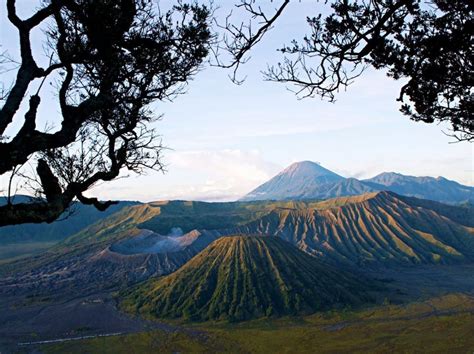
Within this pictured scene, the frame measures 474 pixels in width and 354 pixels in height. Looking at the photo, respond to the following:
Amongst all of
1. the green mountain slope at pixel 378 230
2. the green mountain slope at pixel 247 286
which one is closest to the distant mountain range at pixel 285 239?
the green mountain slope at pixel 378 230

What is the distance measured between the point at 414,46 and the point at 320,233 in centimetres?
14901

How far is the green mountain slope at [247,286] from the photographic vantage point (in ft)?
276

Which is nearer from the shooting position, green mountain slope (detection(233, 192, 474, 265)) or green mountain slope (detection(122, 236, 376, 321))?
green mountain slope (detection(122, 236, 376, 321))

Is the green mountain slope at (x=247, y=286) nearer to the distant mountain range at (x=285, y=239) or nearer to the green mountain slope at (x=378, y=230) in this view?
the distant mountain range at (x=285, y=239)

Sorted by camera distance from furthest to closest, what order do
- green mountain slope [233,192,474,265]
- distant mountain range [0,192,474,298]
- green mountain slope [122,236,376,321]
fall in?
green mountain slope [233,192,474,265]
distant mountain range [0,192,474,298]
green mountain slope [122,236,376,321]

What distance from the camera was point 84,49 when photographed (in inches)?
334

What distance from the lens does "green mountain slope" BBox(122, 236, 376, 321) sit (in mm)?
84125

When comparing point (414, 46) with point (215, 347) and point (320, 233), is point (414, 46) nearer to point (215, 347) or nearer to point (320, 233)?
point (215, 347)

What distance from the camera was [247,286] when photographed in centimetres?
9144

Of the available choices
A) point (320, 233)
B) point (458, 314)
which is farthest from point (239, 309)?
point (320, 233)

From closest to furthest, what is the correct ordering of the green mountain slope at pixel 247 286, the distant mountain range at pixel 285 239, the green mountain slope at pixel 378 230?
1. the green mountain slope at pixel 247 286
2. the distant mountain range at pixel 285 239
3. the green mountain slope at pixel 378 230

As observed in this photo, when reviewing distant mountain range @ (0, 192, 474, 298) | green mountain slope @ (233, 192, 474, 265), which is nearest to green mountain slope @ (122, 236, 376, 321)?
distant mountain range @ (0, 192, 474, 298)

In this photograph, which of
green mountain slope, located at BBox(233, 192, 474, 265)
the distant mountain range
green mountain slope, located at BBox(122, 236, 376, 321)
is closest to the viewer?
green mountain slope, located at BBox(122, 236, 376, 321)

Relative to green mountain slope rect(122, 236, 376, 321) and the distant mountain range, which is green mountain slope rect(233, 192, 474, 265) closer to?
the distant mountain range
